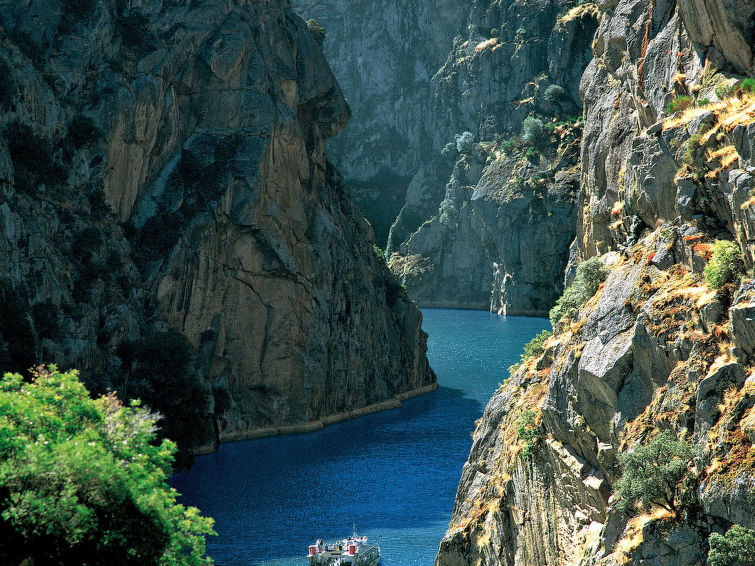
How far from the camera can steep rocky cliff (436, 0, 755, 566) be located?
64.0ft

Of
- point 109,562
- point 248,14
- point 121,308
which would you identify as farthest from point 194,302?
point 109,562

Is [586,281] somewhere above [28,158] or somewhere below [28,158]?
below

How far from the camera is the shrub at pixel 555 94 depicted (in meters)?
168

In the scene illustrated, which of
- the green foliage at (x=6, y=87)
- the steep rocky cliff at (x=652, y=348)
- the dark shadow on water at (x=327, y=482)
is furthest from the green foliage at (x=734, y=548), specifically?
the green foliage at (x=6, y=87)

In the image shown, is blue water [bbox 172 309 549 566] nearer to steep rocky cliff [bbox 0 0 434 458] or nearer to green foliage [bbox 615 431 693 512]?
steep rocky cliff [bbox 0 0 434 458]

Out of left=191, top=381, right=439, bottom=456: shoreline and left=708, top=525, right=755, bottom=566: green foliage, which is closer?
left=708, top=525, right=755, bottom=566: green foliage

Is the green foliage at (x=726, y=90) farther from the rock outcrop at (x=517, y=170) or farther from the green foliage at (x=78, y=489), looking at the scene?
the rock outcrop at (x=517, y=170)

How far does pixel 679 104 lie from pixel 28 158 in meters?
50.8

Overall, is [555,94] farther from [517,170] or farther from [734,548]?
[734,548]

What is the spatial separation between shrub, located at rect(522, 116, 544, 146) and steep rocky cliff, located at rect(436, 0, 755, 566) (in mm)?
134793

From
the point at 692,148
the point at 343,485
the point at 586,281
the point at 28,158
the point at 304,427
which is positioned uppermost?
the point at 28,158

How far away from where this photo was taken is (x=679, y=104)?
26.5 meters

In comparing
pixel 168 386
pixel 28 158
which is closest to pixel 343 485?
pixel 168 386

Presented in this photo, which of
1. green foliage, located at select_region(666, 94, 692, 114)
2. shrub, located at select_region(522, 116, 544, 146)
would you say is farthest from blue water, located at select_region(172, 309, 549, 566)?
shrub, located at select_region(522, 116, 544, 146)
